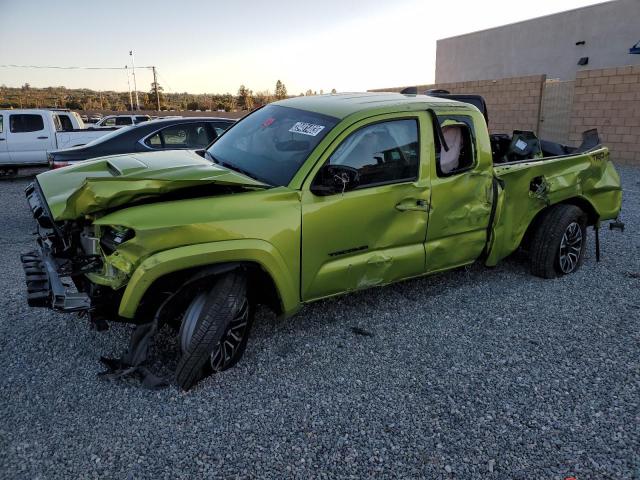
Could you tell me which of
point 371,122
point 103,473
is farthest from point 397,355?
point 103,473

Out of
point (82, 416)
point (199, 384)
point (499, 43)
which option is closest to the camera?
point (82, 416)

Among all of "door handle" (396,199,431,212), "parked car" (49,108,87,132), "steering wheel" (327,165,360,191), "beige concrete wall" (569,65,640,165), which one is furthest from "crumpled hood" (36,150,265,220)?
"beige concrete wall" (569,65,640,165)

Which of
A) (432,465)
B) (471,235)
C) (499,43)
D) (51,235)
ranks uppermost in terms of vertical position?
(499,43)

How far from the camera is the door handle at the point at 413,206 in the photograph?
3694 mm

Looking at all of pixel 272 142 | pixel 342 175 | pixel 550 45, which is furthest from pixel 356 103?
pixel 550 45

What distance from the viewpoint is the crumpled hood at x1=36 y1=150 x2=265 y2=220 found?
9.27ft

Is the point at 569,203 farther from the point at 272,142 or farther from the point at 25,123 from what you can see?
the point at 25,123

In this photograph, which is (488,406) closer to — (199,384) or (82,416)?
(199,384)

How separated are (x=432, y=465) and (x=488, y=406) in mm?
673

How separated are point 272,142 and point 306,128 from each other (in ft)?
1.05

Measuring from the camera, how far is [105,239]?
296 cm

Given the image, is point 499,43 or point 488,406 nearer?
point 488,406

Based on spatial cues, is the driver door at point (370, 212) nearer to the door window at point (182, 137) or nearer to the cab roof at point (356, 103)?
the cab roof at point (356, 103)

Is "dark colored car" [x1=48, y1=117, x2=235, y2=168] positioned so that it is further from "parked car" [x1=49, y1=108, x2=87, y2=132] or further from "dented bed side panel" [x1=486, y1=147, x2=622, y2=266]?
"parked car" [x1=49, y1=108, x2=87, y2=132]
